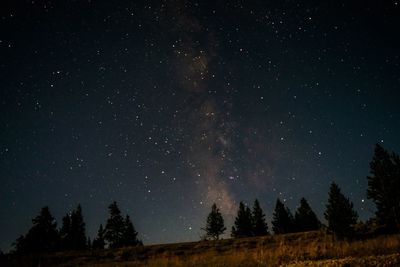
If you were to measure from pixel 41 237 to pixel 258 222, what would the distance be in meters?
41.4

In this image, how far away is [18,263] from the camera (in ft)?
47.3

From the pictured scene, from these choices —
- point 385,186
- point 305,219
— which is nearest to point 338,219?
point 385,186

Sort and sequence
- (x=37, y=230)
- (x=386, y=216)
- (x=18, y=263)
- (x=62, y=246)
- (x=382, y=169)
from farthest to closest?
(x=62, y=246)
(x=37, y=230)
(x=382, y=169)
(x=386, y=216)
(x=18, y=263)

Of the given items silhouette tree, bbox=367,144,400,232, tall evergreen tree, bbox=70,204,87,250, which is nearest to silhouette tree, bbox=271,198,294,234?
silhouette tree, bbox=367,144,400,232

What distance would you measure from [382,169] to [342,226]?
17628 mm

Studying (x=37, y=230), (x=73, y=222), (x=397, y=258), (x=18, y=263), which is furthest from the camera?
(x=73, y=222)

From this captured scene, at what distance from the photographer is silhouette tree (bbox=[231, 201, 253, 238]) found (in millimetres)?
67731

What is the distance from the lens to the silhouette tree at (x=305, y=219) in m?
65.4

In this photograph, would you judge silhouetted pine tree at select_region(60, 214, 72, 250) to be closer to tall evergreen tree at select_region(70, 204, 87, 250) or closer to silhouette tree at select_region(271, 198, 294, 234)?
tall evergreen tree at select_region(70, 204, 87, 250)

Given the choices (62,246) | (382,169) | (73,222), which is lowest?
(62,246)

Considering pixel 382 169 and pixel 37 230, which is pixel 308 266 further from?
pixel 37 230

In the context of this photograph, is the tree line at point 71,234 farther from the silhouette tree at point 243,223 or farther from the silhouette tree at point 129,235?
the silhouette tree at point 243,223

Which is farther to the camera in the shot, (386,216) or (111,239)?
(111,239)

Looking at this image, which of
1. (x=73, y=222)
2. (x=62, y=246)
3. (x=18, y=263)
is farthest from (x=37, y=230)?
(x=18, y=263)
